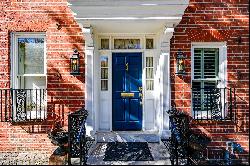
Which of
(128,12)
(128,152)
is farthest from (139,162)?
(128,12)

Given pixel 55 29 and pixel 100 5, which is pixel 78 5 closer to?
pixel 100 5

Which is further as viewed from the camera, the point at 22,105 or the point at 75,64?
the point at 22,105

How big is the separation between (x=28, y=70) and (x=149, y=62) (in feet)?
11.0

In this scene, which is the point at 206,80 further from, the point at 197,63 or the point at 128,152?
the point at 128,152

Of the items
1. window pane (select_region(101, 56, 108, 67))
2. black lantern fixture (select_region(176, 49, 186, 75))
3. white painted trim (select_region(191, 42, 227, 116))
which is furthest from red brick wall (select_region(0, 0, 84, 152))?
white painted trim (select_region(191, 42, 227, 116))

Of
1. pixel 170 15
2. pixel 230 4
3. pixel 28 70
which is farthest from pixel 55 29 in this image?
pixel 230 4

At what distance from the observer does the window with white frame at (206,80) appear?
26.6ft

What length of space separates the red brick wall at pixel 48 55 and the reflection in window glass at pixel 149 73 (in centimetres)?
185

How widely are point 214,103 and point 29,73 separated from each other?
16.7 feet

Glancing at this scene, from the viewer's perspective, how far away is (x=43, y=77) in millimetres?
8141

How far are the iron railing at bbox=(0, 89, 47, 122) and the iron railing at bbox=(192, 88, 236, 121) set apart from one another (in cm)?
410

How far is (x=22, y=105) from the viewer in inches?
315

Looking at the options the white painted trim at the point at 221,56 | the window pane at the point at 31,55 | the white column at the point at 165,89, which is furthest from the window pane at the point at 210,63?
the window pane at the point at 31,55

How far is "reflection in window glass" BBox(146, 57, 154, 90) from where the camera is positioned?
27.8ft
